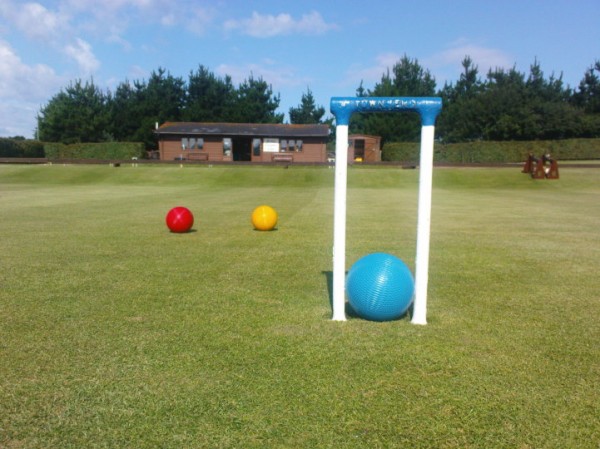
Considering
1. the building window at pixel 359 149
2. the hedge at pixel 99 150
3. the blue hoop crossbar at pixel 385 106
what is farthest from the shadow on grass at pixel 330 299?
the hedge at pixel 99 150

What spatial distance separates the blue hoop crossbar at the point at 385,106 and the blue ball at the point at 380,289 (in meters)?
1.67

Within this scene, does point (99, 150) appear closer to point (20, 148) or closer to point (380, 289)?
point (20, 148)

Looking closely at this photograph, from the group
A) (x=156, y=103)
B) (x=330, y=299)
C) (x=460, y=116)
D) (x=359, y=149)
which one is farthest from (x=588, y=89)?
(x=330, y=299)

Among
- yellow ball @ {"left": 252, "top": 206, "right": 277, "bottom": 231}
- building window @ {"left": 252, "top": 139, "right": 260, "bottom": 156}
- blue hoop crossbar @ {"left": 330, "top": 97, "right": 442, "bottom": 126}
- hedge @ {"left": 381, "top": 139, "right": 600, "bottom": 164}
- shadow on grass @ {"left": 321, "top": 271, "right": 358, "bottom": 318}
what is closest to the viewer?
blue hoop crossbar @ {"left": 330, "top": 97, "right": 442, "bottom": 126}

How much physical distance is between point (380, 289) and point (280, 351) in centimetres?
143

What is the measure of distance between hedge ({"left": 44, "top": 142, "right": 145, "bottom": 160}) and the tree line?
8.71 meters

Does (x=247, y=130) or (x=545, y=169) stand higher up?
(x=247, y=130)

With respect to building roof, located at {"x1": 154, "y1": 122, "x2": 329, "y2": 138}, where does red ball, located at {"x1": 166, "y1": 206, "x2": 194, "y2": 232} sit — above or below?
below

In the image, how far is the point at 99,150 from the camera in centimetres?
6706

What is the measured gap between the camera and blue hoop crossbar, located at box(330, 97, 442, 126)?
5.37m

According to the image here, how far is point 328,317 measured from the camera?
610 cm

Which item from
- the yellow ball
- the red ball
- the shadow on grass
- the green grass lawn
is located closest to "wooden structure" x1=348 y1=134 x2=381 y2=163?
the yellow ball

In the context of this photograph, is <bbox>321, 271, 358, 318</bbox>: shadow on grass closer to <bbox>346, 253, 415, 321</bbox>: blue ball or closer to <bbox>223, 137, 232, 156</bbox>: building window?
<bbox>346, 253, 415, 321</bbox>: blue ball

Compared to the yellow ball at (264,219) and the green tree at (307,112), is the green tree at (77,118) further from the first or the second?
the yellow ball at (264,219)
